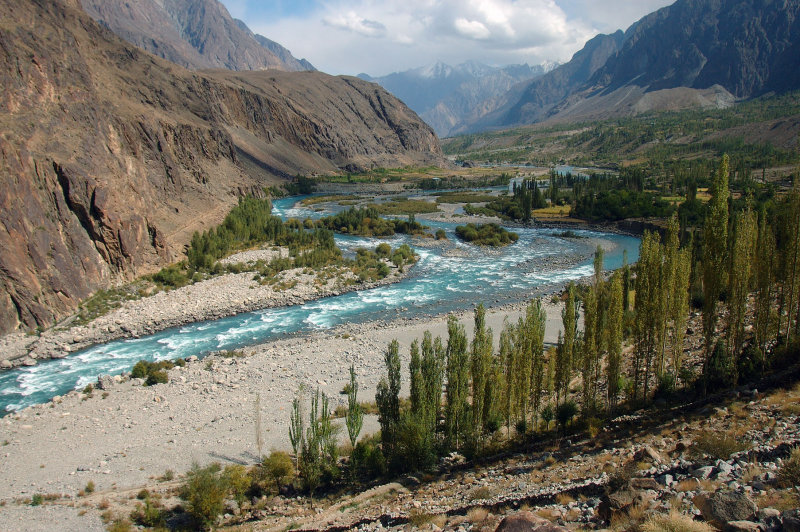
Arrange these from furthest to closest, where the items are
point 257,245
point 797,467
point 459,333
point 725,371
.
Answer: point 257,245
point 459,333
point 725,371
point 797,467

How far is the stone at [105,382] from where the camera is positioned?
982 inches

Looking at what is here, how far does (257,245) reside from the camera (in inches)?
2218

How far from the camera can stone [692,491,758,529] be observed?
8.36m

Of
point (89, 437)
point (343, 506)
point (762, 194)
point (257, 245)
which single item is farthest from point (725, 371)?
point (762, 194)

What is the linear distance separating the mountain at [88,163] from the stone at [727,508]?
114ft

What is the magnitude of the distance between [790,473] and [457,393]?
956cm

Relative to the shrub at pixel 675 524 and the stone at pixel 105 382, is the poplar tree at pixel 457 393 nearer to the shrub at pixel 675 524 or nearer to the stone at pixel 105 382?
the shrub at pixel 675 524

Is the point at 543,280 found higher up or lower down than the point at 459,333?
lower down

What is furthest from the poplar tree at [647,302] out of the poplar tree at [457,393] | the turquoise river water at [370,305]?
the turquoise river water at [370,305]

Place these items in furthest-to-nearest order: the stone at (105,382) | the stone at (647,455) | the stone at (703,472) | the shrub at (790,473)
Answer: the stone at (105,382), the stone at (647,455), the stone at (703,472), the shrub at (790,473)

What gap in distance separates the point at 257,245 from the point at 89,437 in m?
36.9

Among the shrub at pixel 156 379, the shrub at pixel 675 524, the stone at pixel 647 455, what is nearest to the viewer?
the shrub at pixel 675 524

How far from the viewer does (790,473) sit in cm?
974

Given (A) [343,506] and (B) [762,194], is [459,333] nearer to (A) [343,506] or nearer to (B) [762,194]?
(A) [343,506]
